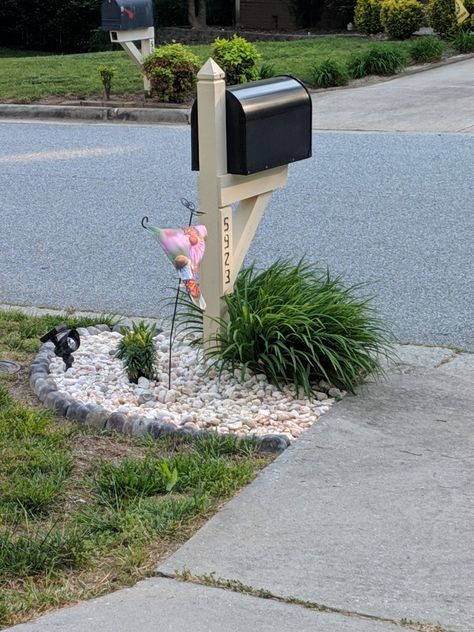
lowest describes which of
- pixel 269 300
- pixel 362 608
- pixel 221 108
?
pixel 362 608

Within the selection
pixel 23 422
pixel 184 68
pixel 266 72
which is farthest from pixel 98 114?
pixel 23 422

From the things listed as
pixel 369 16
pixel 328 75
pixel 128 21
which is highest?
pixel 369 16

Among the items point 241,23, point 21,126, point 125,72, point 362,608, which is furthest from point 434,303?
point 241,23

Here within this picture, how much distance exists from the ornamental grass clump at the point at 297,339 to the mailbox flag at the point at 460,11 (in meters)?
14.9

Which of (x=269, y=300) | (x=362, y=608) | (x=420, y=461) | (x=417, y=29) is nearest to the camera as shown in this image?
(x=362, y=608)

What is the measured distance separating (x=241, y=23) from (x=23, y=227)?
2125 centimetres

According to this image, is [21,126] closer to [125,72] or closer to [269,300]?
[125,72]

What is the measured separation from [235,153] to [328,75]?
1051 centimetres

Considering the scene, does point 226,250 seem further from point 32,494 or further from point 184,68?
point 184,68

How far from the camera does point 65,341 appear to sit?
5234 millimetres

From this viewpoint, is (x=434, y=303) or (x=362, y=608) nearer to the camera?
(x=362, y=608)

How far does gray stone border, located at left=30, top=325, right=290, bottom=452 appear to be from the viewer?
4.35 metres

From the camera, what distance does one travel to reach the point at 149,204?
8992 millimetres

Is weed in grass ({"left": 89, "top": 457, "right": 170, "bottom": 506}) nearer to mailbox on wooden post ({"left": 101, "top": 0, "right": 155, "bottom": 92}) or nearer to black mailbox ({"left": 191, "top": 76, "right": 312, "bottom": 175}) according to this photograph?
black mailbox ({"left": 191, "top": 76, "right": 312, "bottom": 175})
